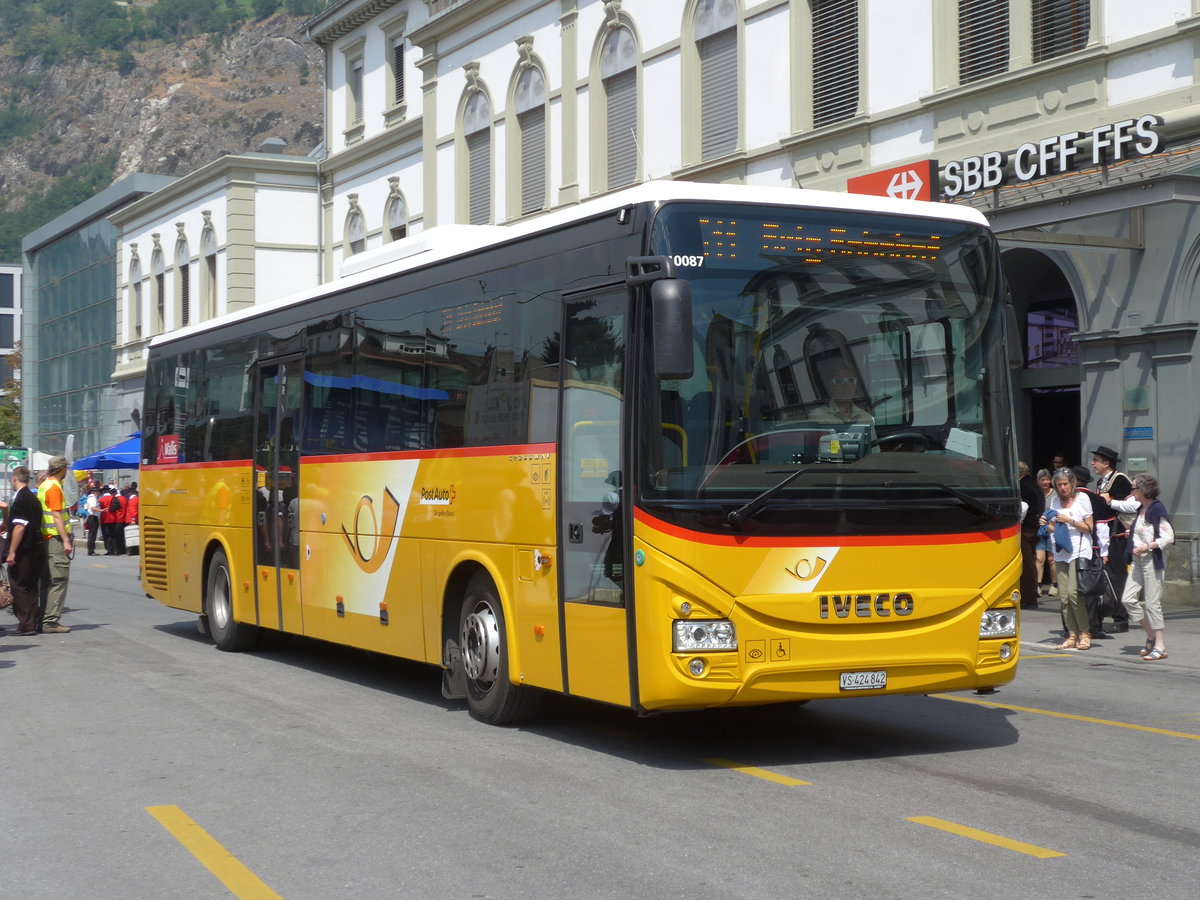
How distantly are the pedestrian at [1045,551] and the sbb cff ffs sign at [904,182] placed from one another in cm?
393

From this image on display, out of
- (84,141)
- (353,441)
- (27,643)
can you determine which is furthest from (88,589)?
(84,141)

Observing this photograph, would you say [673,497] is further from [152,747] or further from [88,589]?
[88,589]

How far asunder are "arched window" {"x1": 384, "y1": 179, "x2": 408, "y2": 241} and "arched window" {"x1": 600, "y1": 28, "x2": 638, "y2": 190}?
9.63 meters

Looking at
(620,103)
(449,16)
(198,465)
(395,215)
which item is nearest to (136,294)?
(395,215)

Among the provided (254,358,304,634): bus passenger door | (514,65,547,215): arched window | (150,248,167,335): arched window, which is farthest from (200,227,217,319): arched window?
(254,358,304,634): bus passenger door

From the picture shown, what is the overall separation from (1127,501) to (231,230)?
33.2 meters

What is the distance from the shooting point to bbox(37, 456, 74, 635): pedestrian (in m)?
17.0

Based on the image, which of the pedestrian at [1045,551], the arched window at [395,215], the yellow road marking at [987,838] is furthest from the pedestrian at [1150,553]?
the arched window at [395,215]

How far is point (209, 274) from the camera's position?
45.9 meters

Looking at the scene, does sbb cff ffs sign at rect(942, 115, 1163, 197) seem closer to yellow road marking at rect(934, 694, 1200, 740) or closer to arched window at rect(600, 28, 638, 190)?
arched window at rect(600, 28, 638, 190)

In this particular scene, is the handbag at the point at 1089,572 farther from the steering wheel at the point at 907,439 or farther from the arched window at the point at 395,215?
the arched window at the point at 395,215

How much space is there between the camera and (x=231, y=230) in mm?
44000

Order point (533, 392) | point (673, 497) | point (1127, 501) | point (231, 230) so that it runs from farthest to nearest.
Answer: point (231, 230) → point (1127, 501) → point (533, 392) → point (673, 497)

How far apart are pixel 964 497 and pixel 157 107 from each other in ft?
561
